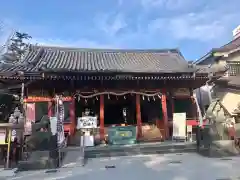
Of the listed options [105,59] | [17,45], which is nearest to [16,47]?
[17,45]

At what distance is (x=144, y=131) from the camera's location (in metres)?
12.5

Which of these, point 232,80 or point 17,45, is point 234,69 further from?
point 17,45

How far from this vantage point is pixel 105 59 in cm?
1516

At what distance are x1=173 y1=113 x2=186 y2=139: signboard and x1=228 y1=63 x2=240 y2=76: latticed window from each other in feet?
17.8

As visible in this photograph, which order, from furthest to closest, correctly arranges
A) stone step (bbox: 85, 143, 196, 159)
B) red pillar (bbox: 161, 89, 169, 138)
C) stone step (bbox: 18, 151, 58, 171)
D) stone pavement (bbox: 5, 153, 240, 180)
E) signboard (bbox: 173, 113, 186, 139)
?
1. red pillar (bbox: 161, 89, 169, 138)
2. signboard (bbox: 173, 113, 186, 139)
3. stone step (bbox: 85, 143, 196, 159)
4. stone step (bbox: 18, 151, 58, 171)
5. stone pavement (bbox: 5, 153, 240, 180)

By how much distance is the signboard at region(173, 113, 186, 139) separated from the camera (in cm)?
1105

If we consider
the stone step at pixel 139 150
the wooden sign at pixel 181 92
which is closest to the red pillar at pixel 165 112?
the wooden sign at pixel 181 92

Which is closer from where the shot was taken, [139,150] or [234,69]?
[139,150]

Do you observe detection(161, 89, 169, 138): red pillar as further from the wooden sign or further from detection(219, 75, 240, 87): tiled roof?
detection(219, 75, 240, 87): tiled roof

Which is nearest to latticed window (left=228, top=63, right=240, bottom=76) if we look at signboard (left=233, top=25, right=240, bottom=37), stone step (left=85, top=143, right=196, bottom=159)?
signboard (left=233, top=25, right=240, bottom=37)

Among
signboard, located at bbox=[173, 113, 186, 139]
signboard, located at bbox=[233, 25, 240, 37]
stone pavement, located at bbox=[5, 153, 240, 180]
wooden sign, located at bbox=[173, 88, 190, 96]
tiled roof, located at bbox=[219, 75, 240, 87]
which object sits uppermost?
signboard, located at bbox=[233, 25, 240, 37]

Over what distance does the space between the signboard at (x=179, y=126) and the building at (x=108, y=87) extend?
86 centimetres

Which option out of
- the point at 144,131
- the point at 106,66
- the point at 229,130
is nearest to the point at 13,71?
the point at 106,66

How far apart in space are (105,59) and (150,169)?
31.4 ft
